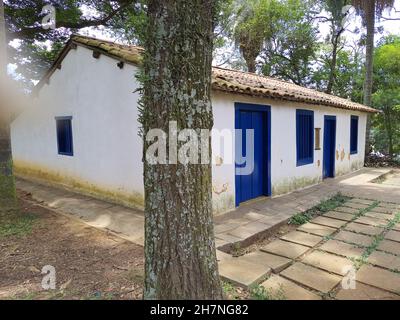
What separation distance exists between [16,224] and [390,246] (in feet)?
21.0

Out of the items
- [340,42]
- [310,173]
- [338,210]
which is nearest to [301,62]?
[340,42]

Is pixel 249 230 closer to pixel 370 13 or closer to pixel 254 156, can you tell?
pixel 254 156

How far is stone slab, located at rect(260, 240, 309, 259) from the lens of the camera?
4.09 meters

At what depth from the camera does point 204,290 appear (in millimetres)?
2455

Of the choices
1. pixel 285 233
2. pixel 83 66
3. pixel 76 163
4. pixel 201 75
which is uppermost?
pixel 83 66

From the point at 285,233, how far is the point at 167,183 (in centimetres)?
347

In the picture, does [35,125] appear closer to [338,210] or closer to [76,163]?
[76,163]

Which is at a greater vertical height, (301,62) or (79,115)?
(301,62)

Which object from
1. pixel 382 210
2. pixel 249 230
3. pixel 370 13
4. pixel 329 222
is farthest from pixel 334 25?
pixel 249 230

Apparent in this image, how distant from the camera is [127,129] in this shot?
6270 mm

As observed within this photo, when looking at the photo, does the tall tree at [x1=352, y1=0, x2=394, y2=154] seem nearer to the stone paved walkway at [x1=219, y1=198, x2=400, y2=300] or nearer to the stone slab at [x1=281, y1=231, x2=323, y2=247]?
the stone paved walkway at [x1=219, y1=198, x2=400, y2=300]

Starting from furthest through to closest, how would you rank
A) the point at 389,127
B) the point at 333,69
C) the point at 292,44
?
the point at 292,44, the point at 333,69, the point at 389,127

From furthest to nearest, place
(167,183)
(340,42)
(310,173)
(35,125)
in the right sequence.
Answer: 1. (340,42)
2. (35,125)
3. (310,173)
4. (167,183)
